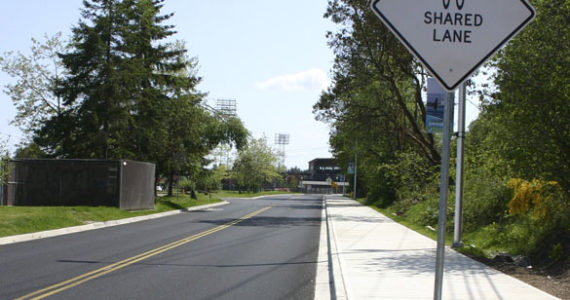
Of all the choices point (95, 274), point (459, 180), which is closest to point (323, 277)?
point (95, 274)

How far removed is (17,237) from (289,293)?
10225 millimetres

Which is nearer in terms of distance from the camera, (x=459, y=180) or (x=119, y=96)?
(x=459, y=180)

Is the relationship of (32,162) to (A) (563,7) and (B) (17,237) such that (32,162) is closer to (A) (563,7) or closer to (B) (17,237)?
(B) (17,237)

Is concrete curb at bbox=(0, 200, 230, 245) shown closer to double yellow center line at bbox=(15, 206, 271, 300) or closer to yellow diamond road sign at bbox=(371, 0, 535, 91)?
double yellow center line at bbox=(15, 206, 271, 300)

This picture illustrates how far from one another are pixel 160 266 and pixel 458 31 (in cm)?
839

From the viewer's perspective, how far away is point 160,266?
36.8 feet

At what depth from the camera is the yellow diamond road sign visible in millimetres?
4391

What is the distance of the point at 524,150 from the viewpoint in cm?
1139

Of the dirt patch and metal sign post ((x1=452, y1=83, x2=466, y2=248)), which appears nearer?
the dirt patch

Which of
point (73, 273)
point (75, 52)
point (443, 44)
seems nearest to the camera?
point (443, 44)

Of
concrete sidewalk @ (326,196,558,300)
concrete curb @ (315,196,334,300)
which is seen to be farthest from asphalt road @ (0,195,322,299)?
concrete sidewalk @ (326,196,558,300)

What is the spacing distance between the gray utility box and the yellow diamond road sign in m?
23.4

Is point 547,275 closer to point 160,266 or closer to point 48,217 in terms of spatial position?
point 160,266

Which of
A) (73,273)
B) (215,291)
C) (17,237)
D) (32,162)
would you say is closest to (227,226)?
(17,237)
